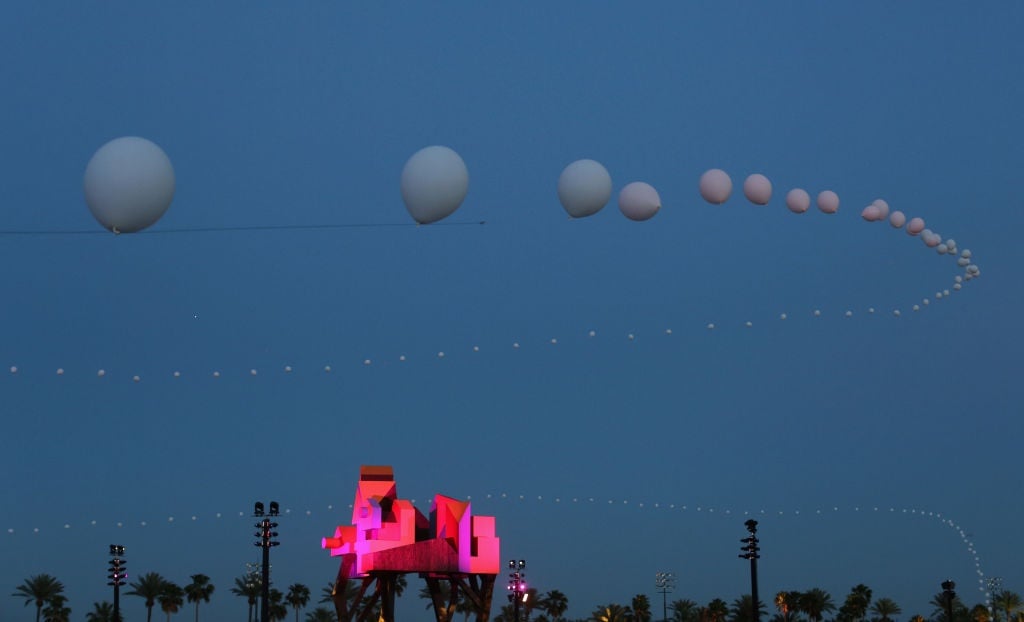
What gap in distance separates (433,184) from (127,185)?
3.71 metres

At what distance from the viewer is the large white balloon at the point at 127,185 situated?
14570 mm

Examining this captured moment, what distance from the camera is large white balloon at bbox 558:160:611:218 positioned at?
1822cm

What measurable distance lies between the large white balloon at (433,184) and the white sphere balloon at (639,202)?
10.7 ft

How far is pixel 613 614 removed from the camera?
123562mm

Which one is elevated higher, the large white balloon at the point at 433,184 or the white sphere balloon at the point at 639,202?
the white sphere balloon at the point at 639,202

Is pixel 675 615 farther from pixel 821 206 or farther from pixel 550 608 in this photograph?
pixel 821 206

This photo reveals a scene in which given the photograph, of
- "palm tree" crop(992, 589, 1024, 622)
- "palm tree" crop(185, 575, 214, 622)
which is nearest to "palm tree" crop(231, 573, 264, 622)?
"palm tree" crop(185, 575, 214, 622)

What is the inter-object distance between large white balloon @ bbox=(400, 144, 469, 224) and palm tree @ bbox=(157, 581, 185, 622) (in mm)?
103358

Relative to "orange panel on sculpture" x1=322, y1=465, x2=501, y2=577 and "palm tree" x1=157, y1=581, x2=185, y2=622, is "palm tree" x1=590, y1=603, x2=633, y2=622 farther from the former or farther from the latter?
"orange panel on sculpture" x1=322, y1=465, x2=501, y2=577

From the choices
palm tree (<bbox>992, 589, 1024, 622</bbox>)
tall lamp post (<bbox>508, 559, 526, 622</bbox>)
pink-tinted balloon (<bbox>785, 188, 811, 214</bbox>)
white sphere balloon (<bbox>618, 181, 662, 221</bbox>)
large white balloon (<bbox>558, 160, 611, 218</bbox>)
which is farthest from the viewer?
palm tree (<bbox>992, 589, 1024, 622</bbox>)

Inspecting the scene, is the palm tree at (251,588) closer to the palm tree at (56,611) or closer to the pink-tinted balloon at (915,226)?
the palm tree at (56,611)

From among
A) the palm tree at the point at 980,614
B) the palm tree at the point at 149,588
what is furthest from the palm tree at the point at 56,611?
the palm tree at the point at 980,614

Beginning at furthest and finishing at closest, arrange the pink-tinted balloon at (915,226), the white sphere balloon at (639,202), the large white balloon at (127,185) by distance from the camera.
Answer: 1. the pink-tinted balloon at (915,226)
2. the white sphere balloon at (639,202)
3. the large white balloon at (127,185)

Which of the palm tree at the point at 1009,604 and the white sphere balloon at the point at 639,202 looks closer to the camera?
the white sphere balloon at the point at 639,202
